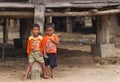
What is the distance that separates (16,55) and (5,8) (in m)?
3.89

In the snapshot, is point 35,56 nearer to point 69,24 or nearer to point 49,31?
point 49,31

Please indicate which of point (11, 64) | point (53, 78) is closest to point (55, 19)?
point (11, 64)

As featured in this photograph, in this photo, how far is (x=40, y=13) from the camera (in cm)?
991

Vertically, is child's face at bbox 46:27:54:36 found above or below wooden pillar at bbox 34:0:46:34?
below

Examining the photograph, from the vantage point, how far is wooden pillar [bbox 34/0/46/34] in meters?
9.88

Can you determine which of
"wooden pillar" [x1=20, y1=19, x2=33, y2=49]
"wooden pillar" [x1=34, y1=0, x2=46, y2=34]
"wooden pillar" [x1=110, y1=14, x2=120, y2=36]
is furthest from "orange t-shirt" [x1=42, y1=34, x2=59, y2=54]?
"wooden pillar" [x1=110, y1=14, x2=120, y2=36]

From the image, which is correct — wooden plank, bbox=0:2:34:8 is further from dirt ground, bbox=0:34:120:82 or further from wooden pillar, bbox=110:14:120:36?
wooden pillar, bbox=110:14:120:36

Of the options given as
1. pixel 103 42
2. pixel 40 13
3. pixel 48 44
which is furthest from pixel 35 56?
pixel 103 42

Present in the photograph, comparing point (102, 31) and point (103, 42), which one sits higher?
point (102, 31)

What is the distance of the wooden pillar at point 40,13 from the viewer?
32.4 ft

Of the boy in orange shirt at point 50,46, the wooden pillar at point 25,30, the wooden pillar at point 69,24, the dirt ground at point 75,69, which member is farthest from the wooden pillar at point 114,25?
the boy in orange shirt at point 50,46

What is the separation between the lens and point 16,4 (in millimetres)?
10109

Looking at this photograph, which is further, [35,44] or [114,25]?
[114,25]

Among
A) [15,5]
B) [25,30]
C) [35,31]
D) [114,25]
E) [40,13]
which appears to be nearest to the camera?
[35,31]
